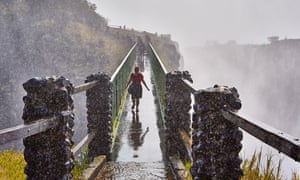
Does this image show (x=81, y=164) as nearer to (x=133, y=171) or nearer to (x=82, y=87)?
(x=133, y=171)

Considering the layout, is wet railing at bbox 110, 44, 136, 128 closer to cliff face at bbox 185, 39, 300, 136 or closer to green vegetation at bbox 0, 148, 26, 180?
green vegetation at bbox 0, 148, 26, 180

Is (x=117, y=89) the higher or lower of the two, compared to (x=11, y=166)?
higher

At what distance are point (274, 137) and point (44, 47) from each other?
40.0 m

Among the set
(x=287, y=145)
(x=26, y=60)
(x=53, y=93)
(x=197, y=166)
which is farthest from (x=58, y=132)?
(x=26, y=60)

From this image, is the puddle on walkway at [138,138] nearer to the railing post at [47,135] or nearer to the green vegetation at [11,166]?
the green vegetation at [11,166]

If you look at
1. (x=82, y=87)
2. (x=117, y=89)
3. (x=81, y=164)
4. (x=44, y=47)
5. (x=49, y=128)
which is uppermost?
(x=44, y=47)

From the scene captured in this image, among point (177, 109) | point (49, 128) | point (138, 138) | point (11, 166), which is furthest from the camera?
point (138, 138)

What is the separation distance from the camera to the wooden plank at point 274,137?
2097 mm

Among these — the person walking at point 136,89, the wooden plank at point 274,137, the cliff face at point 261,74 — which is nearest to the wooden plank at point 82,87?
the wooden plank at point 274,137

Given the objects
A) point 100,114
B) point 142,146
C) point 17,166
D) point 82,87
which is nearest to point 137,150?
point 142,146

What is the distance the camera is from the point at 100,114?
690cm

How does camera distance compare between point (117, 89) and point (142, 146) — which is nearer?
point (142, 146)

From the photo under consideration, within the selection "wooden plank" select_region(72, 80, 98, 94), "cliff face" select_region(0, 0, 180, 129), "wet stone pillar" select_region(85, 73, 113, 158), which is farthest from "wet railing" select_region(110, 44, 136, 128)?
"cliff face" select_region(0, 0, 180, 129)

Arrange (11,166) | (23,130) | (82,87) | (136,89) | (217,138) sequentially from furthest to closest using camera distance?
(136,89) < (11,166) < (82,87) < (217,138) < (23,130)
